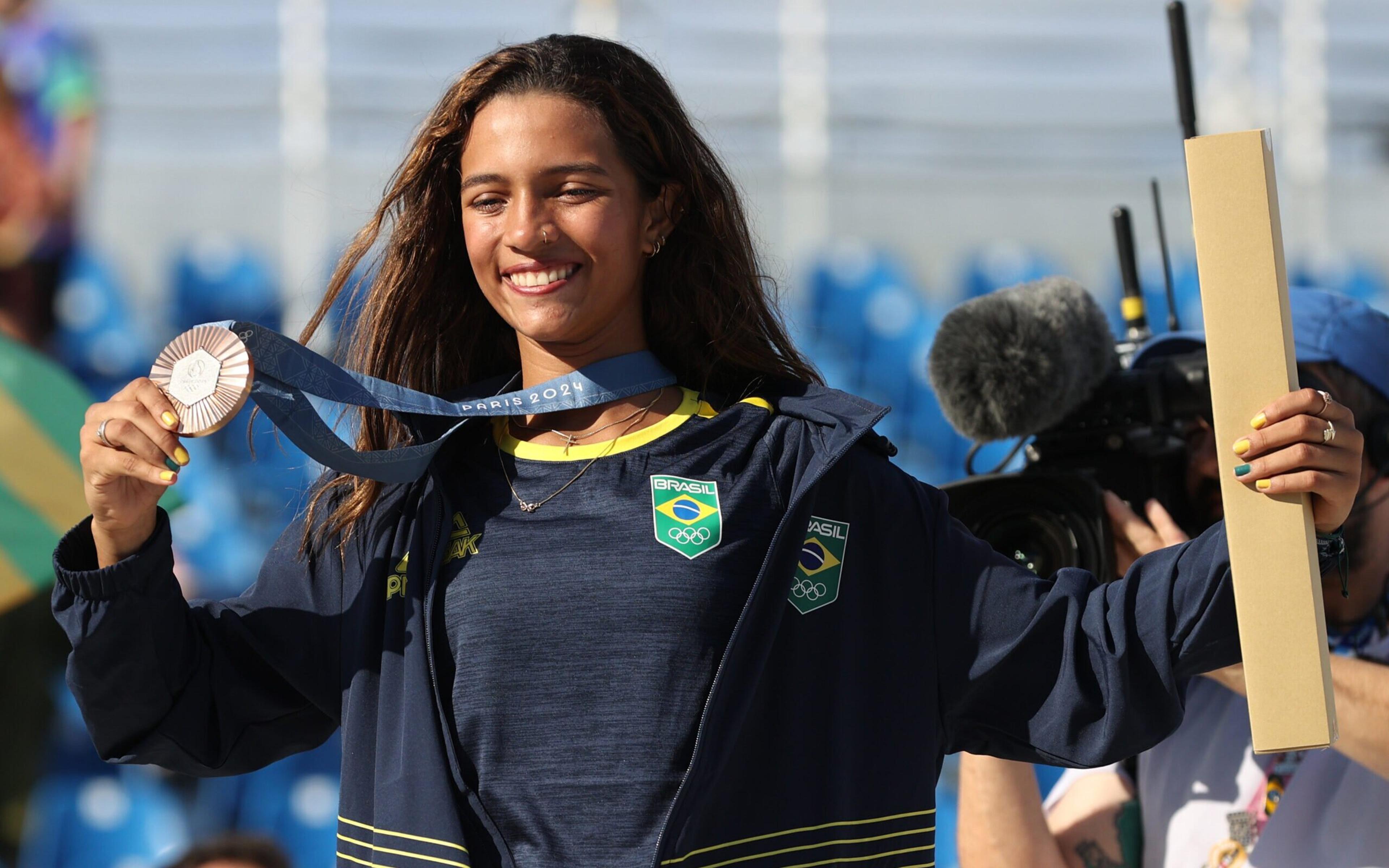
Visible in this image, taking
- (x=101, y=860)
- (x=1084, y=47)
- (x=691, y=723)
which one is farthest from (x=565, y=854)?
(x=1084, y=47)

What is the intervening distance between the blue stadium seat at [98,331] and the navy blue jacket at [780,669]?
3.81 meters

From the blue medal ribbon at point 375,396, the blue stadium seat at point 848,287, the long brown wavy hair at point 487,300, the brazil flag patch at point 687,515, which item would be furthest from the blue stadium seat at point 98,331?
the brazil flag patch at point 687,515

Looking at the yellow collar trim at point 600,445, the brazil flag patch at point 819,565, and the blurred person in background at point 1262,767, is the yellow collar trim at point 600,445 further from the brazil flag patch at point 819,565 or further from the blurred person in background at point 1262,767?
the blurred person in background at point 1262,767

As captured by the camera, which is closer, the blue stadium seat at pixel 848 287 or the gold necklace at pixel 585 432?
the gold necklace at pixel 585 432

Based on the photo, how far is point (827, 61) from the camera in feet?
21.9

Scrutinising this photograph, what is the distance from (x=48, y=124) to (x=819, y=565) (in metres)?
4.44

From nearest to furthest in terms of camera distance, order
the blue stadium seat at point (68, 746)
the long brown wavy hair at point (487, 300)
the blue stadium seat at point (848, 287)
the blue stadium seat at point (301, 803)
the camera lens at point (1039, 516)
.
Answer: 1. the long brown wavy hair at point (487, 300)
2. the camera lens at point (1039, 516)
3. the blue stadium seat at point (68, 746)
4. the blue stadium seat at point (301, 803)
5. the blue stadium seat at point (848, 287)

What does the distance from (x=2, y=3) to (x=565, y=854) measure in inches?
177

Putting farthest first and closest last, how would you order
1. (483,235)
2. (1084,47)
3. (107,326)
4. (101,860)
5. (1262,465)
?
(1084,47) → (107,326) → (101,860) → (483,235) → (1262,465)

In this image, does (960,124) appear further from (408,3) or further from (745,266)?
(745,266)

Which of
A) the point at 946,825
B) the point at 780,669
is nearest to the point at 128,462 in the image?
the point at 780,669

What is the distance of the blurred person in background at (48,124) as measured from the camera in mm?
4992

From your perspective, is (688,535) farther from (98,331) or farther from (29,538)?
(98,331)

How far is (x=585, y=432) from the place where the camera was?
1.63 m
